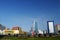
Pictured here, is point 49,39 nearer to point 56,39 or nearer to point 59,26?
point 56,39

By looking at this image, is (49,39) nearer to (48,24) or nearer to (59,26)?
(48,24)

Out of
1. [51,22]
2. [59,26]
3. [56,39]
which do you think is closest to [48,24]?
[51,22]

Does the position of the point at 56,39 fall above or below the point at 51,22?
below

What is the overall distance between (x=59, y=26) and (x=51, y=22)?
73865 millimetres

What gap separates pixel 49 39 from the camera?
147 ft

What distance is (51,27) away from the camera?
8425 centimetres

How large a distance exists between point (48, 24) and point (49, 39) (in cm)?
3901

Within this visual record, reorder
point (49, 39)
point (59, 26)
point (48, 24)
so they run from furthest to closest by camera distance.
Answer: point (59, 26), point (48, 24), point (49, 39)

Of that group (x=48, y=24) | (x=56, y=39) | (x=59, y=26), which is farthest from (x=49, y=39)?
(x=59, y=26)

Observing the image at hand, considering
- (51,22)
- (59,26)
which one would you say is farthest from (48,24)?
(59,26)

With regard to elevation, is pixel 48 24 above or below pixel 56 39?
above

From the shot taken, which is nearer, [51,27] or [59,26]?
[51,27]

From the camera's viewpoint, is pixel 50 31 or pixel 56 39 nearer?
pixel 56 39

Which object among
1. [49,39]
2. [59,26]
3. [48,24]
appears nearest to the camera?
[49,39]
